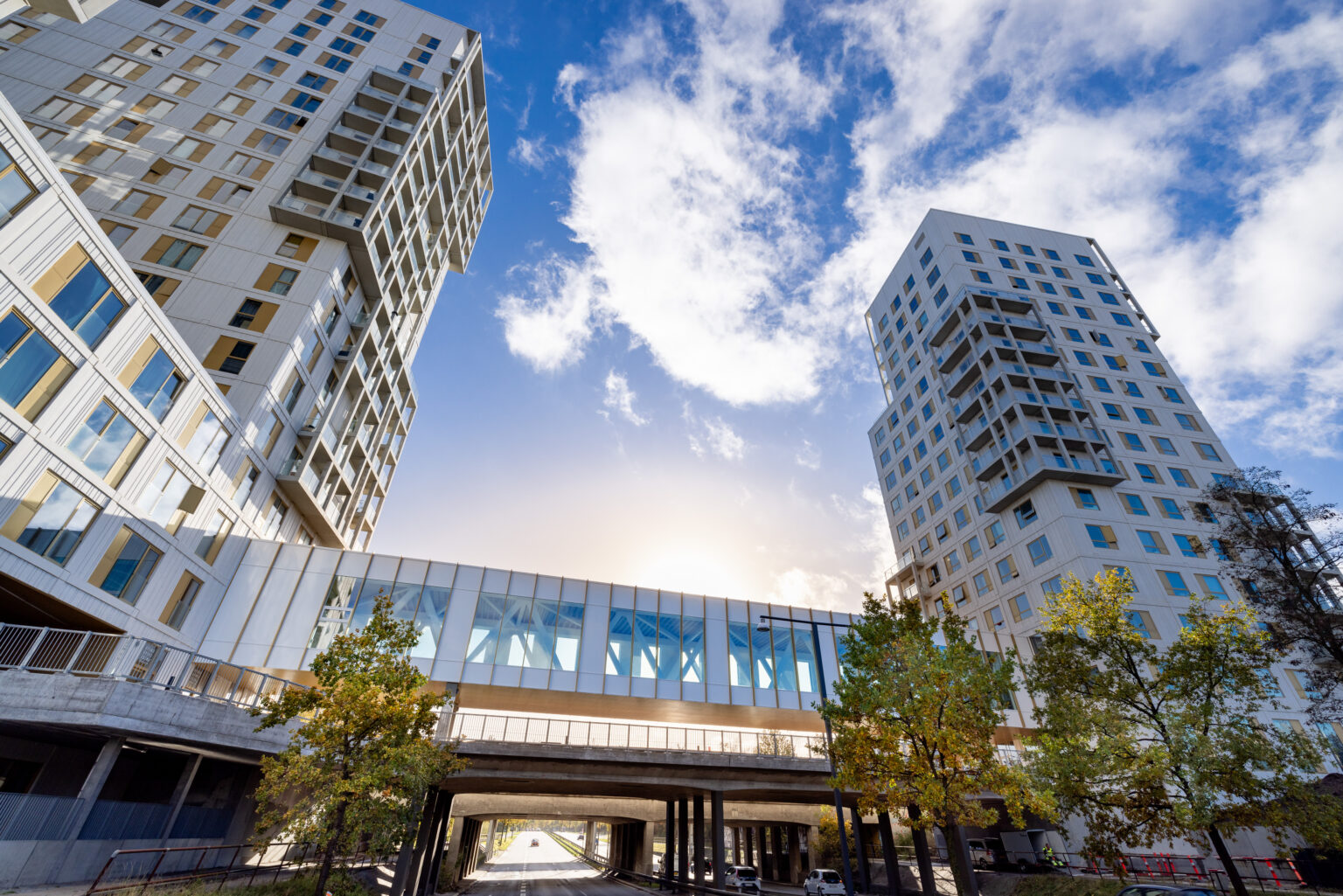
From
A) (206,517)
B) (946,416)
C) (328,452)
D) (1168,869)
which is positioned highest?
(946,416)

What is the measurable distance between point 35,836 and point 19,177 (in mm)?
19042

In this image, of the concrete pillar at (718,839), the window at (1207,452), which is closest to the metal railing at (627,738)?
the concrete pillar at (718,839)

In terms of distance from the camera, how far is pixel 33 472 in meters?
20.4

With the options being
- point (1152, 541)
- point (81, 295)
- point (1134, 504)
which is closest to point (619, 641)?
point (81, 295)

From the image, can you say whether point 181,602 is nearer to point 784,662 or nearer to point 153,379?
point 153,379

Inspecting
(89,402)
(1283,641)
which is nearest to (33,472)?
(89,402)

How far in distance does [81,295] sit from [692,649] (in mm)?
31588

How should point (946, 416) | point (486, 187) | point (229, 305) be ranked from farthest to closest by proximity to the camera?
point (486, 187), point (946, 416), point (229, 305)

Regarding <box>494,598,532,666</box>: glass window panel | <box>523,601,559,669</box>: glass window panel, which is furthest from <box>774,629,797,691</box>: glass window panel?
<box>494,598,532,666</box>: glass window panel

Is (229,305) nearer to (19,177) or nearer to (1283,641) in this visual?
(19,177)

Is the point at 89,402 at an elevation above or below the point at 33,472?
above

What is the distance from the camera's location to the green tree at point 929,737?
64.6ft

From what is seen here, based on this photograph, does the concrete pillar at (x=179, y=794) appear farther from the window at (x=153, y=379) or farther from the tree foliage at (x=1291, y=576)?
the tree foliage at (x=1291, y=576)

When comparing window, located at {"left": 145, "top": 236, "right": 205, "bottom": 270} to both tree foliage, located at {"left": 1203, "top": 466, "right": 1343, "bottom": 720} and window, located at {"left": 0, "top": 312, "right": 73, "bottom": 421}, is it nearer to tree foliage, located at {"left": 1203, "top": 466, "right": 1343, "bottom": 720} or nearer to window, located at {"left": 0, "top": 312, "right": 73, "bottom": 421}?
window, located at {"left": 0, "top": 312, "right": 73, "bottom": 421}
